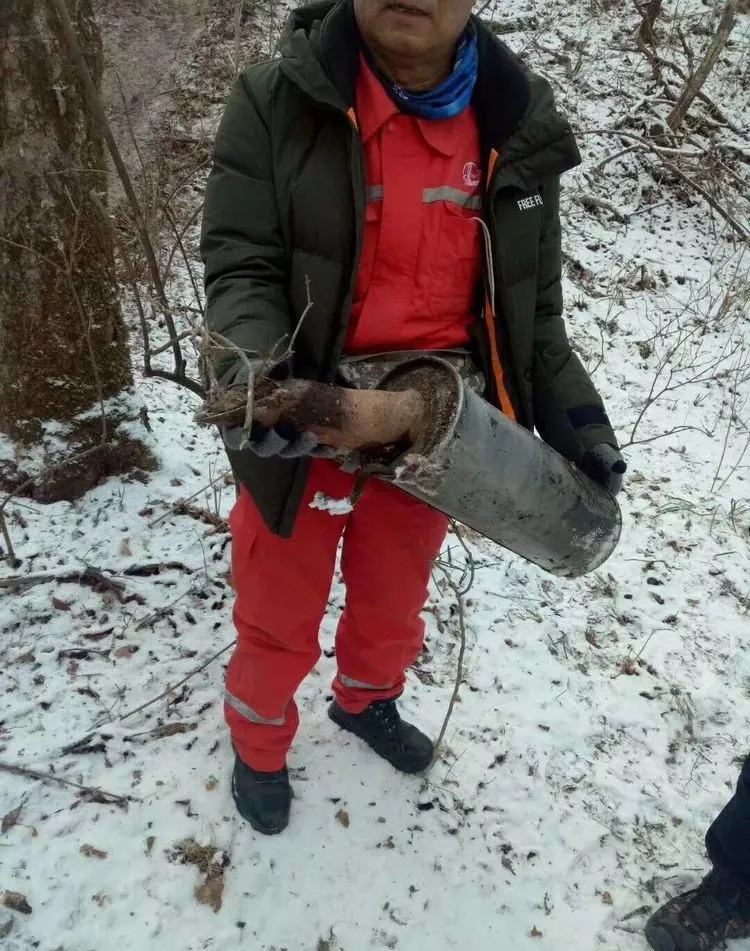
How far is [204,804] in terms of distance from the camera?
203 cm

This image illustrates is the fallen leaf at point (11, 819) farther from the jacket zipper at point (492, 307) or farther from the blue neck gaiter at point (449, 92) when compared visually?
the blue neck gaiter at point (449, 92)

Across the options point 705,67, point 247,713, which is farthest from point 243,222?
point 705,67

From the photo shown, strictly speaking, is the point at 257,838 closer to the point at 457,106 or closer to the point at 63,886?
the point at 63,886

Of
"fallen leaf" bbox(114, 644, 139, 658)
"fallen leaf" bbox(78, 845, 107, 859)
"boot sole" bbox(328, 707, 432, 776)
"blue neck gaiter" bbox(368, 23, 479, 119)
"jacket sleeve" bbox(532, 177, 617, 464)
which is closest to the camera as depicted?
"blue neck gaiter" bbox(368, 23, 479, 119)

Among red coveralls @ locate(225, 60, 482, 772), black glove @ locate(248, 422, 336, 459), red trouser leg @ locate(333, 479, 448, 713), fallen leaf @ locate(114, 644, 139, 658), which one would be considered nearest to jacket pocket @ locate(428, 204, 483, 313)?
red coveralls @ locate(225, 60, 482, 772)

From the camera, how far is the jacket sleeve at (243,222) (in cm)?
140

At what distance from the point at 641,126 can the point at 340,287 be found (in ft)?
20.6

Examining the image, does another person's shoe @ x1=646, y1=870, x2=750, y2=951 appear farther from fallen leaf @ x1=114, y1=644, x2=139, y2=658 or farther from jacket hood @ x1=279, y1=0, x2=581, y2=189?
jacket hood @ x1=279, y1=0, x2=581, y2=189

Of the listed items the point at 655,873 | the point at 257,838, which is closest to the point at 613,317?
the point at 655,873

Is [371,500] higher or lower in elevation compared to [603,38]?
lower

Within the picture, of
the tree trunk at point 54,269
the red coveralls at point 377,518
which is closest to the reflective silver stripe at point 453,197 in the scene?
the red coveralls at point 377,518

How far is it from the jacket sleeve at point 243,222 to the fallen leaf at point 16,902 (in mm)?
1526

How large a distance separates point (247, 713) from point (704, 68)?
6.55 meters

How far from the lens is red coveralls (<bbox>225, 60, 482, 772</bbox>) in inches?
58.5
